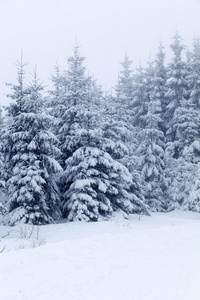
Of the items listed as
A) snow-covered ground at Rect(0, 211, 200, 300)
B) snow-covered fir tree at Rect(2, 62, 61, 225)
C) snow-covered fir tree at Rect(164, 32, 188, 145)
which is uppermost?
snow-covered fir tree at Rect(164, 32, 188, 145)

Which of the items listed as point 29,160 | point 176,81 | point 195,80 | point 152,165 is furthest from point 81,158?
point 195,80

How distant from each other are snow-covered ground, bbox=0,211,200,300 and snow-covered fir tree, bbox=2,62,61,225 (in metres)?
4.93

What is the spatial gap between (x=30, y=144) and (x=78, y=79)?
6.08 metres

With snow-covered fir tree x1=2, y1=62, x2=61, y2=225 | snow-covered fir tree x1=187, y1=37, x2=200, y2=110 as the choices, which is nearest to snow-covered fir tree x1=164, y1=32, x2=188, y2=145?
snow-covered fir tree x1=187, y1=37, x2=200, y2=110

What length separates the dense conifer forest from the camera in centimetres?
1645

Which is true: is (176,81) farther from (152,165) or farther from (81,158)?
(81,158)

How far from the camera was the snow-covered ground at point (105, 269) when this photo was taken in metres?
6.06

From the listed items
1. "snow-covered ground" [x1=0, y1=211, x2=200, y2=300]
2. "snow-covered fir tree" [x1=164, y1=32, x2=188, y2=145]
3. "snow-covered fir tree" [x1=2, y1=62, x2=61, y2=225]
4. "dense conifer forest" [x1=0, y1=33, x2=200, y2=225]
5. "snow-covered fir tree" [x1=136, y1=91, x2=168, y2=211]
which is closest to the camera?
"snow-covered ground" [x1=0, y1=211, x2=200, y2=300]

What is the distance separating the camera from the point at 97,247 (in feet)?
31.6

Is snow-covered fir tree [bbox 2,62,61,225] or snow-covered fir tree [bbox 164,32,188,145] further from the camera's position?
snow-covered fir tree [bbox 164,32,188,145]

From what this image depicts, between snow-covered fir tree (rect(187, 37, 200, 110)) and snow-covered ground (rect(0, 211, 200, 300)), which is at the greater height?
snow-covered fir tree (rect(187, 37, 200, 110))

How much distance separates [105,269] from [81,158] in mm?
10467

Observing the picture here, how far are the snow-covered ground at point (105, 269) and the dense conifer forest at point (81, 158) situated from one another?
474cm

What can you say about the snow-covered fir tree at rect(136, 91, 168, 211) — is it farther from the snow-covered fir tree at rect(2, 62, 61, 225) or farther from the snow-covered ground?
the snow-covered ground
